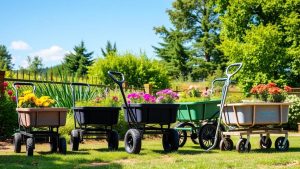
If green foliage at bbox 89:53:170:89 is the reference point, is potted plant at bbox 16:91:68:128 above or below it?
below

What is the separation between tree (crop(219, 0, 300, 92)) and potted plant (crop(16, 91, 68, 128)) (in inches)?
948

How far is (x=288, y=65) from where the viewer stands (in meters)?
31.5

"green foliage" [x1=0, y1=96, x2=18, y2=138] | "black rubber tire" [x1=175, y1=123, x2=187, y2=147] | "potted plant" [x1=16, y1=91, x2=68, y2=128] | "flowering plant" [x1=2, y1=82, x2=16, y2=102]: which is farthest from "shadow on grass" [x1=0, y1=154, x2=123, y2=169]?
"flowering plant" [x1=2, y1=82, x2=16, y2=102]

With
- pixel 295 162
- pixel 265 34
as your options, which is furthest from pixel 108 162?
pixel 265 34

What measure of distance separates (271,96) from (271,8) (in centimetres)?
2340

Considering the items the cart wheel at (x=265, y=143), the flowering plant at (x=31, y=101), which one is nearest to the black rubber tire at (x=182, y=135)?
the cart wheel at (x=265, y=143)

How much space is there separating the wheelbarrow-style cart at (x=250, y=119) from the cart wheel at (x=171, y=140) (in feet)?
3.44

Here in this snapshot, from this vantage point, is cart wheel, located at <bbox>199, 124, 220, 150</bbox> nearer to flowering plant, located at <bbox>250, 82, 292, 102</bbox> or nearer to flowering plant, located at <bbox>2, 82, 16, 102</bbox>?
flowering plant, located at <bbox>250, 82, 292, 102</bbox>

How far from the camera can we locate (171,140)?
8352mm

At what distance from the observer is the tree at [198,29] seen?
159 feet

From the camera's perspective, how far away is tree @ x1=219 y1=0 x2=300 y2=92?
30391 mm

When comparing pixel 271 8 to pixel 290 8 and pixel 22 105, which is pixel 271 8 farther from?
pixel 22 105

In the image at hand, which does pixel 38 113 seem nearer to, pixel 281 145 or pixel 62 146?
pixel 62 146

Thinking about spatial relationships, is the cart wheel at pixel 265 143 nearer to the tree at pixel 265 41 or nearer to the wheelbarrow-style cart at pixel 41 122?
the wheelbarrow-style cart at pixel 41 122
